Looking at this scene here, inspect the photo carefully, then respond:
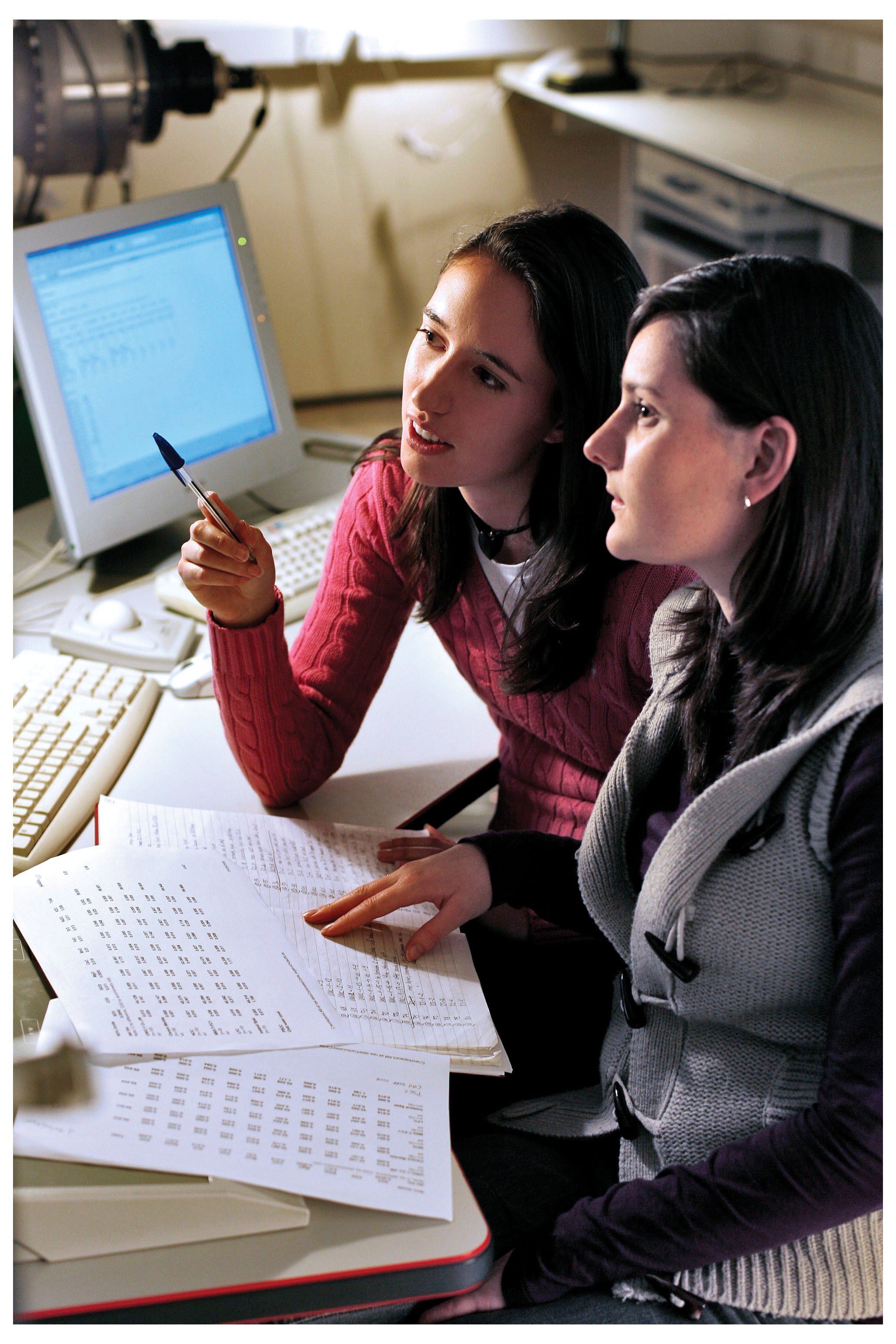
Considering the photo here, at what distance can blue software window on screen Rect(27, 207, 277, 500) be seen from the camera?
4.27 feet

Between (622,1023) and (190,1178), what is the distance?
15.3 inches

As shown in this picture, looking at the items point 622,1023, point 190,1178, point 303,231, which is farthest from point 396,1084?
point 303,231

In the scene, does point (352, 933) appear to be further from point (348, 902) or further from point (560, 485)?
point (560, 485)

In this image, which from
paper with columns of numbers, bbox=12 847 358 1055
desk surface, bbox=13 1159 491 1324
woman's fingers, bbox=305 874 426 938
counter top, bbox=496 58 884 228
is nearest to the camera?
desk surface, bbox=13 1159 491 1324

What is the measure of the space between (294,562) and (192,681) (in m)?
0.31

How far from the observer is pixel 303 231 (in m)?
Answer: 3.01

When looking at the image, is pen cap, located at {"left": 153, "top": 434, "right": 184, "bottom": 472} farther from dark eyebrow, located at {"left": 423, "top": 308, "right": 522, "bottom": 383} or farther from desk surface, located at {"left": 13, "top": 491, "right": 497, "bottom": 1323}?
desk surface, located at {"left": 13, "top": 491, "right": 497, "bottom": 1323}

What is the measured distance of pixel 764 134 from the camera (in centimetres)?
254

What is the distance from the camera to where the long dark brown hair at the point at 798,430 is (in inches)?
25.2

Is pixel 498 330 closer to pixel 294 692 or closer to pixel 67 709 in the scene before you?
pixel 294 692

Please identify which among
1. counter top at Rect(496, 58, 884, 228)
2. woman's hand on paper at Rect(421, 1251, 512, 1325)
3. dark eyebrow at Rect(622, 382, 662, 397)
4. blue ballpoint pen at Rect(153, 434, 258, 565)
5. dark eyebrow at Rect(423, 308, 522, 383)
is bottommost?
woman's hand on paper at Rect(421, 1251, 512, 1325)

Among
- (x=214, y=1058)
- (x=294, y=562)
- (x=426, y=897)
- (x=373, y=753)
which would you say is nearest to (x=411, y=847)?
(x=426, y=897)

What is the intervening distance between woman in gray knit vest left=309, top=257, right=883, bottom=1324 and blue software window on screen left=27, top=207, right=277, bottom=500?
785mm

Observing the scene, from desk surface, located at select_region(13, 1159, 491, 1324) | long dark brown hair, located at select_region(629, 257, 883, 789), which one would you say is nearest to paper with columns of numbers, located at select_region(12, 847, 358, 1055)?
desk surface, located at select_region(13, 1159, 491, 1324)
